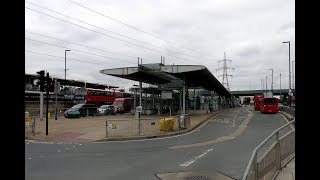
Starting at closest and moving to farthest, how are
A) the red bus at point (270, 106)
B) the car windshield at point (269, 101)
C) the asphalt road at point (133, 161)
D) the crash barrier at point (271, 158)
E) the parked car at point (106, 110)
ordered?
the crash barrier at point (271, 158) → the asphalt road at point (133, 161) → the parked car at point (106, 110) → the red bus at point (270, 106) → the car windshield at point (269, 101)

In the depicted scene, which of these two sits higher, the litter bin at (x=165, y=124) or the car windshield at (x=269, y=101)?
the car windshield at (x=269, y=101)

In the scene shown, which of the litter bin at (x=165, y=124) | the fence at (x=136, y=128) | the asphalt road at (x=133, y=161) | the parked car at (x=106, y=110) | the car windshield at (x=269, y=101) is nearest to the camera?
the asphalt road at (x=133, y=161)

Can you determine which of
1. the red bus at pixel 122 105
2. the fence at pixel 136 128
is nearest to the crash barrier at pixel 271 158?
the fence at pixel 136 128

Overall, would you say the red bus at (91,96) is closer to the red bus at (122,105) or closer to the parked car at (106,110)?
the red bus at (122,105)

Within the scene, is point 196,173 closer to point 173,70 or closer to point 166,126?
point 166,126

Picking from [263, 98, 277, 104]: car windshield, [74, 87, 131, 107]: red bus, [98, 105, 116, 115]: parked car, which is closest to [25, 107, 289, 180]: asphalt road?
[98, 105, 116, 115]: parked car

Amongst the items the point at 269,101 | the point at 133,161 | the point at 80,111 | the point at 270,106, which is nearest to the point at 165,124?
the point at 133,161

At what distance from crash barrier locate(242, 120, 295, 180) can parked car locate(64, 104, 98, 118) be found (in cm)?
3564

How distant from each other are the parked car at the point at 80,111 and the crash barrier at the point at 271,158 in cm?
3564

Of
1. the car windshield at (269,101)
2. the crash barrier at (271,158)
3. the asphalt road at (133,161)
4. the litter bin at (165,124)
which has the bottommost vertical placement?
the asphalt road at (133,161)

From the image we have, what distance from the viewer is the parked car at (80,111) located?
141ft

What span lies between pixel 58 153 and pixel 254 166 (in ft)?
32.1

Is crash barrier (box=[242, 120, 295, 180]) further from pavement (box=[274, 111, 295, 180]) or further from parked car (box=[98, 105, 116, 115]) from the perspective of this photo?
parked car (box=[98, 105, 116, 115])
